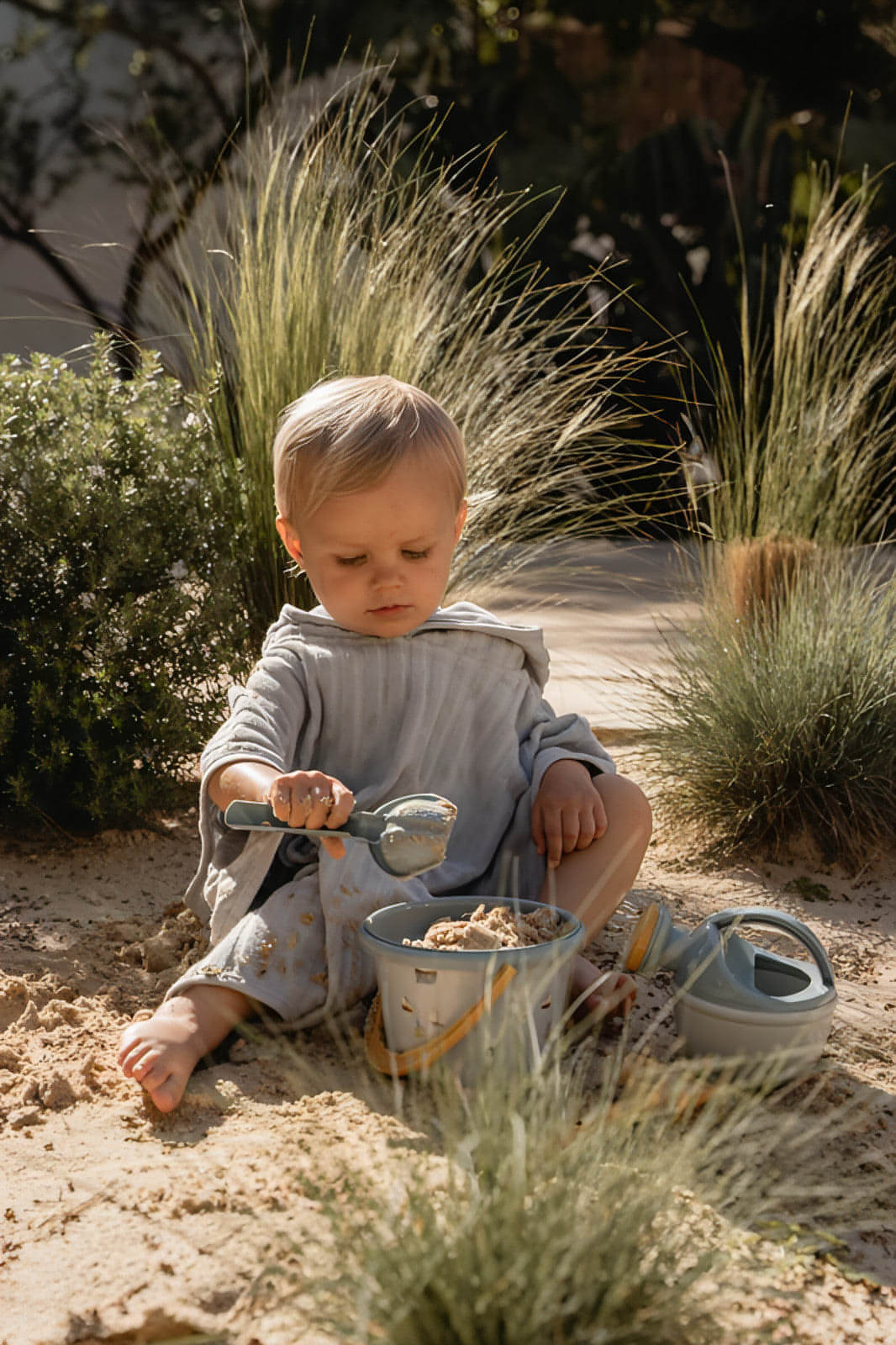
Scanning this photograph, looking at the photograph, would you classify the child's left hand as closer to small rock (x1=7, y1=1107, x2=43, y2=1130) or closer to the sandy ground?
the sandy ground

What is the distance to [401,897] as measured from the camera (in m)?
1.79

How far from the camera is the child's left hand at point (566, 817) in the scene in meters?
1.88

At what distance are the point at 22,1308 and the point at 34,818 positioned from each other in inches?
59.5

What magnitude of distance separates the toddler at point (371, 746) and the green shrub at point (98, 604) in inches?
18.8

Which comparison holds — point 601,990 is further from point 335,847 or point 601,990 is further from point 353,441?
point 353,441

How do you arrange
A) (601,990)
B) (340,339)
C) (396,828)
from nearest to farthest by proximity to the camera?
(396,828), (601,990), (340,339)

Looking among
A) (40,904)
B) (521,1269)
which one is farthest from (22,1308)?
(40,904)

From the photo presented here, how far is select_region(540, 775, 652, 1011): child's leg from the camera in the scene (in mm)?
1861

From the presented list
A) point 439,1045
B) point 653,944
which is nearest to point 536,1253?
point 439,1045

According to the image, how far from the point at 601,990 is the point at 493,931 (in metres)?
0.21

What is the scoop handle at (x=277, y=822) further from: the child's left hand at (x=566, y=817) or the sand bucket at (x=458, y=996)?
the child's left hand at (x=566, y=817)

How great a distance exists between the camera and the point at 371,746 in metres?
1.98

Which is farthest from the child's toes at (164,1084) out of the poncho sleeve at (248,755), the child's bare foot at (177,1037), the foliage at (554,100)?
the foliage at (554,100)

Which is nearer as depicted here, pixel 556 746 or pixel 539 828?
pixel 539 828
